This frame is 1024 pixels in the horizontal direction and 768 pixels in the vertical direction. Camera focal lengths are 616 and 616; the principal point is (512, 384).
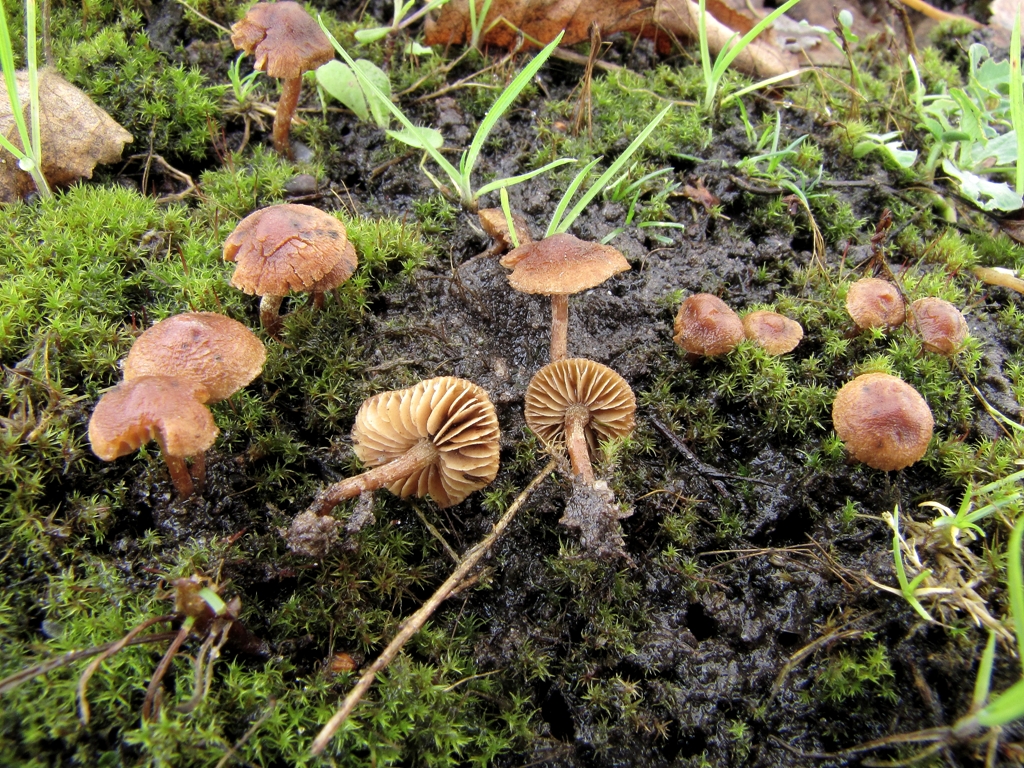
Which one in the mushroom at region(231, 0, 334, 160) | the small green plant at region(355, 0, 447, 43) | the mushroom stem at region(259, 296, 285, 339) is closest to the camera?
the mushroom stem at region(259, 296, 285, 339)

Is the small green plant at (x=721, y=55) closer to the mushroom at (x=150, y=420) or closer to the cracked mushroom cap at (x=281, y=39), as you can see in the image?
the cracked mushroom cap at (x=281, y=39)

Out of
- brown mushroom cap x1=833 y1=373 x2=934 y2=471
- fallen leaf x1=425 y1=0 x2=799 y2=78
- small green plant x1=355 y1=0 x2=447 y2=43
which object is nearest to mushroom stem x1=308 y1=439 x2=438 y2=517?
brown mushroom cap x1=833 y1=373 x2=934 y2=471

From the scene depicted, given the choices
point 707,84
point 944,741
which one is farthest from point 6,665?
point 707,84

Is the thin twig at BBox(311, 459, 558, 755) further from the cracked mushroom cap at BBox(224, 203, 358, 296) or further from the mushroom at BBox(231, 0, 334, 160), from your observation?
the mushroom at BBox(231, 0, 334, 160)

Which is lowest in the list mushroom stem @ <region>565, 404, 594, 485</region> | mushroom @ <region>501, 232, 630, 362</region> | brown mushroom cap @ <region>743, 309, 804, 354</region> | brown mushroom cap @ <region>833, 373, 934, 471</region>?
mushroom stem @ <region>565, 404, 594, 485</region>

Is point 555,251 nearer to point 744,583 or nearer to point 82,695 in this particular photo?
point 744,583

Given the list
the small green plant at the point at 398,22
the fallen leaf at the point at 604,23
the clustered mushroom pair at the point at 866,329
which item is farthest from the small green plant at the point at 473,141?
the clustered mushroom pair at the point at 866,329
